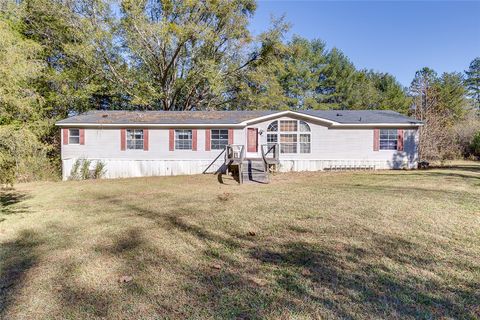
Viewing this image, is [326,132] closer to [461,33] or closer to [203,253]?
[461,33]

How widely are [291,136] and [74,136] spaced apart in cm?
1250

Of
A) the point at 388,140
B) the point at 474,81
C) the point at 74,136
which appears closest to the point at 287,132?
the point at 388,140

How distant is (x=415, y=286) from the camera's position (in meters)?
3.04

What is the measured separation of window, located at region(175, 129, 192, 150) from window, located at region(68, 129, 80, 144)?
5694 millimetres

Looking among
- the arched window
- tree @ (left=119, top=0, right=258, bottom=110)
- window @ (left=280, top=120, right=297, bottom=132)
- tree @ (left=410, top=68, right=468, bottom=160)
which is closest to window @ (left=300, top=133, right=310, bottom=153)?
window @ (left=280, top=120, right=297, bottom=132)

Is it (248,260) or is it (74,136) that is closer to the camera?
(248,260)

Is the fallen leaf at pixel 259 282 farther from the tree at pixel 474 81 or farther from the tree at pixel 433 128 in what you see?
the tree at pixel 474 81

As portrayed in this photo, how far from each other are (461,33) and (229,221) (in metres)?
17.3

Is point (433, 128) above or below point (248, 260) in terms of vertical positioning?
above

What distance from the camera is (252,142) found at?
15883 millimetres

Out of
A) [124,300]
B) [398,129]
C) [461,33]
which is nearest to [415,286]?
[124,300]

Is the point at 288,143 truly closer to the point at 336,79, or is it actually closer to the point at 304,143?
the point at 304,143

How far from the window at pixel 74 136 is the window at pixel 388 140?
17.3 m

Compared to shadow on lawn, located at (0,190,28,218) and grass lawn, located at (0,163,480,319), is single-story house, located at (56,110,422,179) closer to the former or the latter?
shadow on lawn, located at (0,190,28,218)
